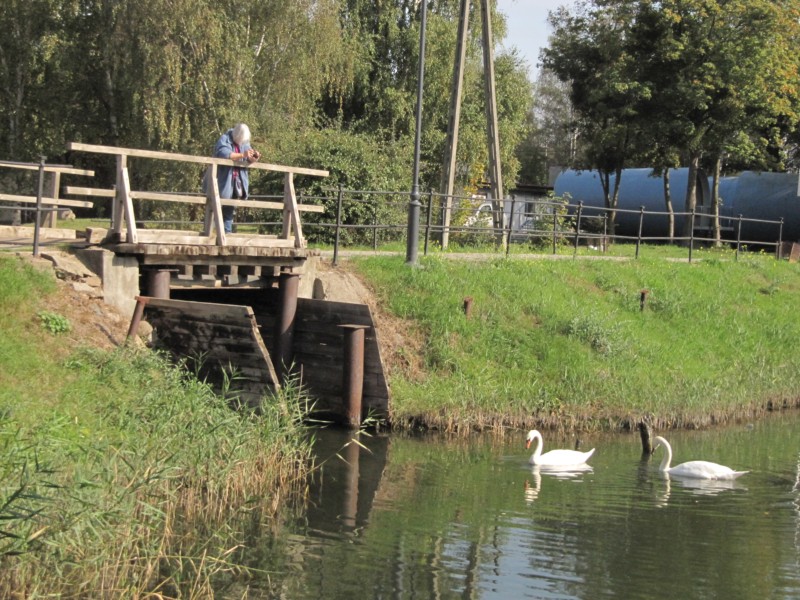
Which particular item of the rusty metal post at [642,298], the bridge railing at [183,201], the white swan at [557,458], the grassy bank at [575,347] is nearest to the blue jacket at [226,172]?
the bridge railing at [183,201]

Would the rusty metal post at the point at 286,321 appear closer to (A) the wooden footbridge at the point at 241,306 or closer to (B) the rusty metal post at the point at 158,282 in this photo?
(A) the wooden footbridge at the point at 241,306

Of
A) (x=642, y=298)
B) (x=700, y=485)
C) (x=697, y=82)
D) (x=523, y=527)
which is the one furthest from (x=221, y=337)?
(x=697, y=82)

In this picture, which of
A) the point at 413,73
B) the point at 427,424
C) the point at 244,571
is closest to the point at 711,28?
the point at 413,73

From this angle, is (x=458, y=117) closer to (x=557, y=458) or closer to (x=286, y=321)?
(x=286, y=321)

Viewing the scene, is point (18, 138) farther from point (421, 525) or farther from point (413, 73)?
point (421, 525)

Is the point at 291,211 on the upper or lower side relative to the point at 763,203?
lower

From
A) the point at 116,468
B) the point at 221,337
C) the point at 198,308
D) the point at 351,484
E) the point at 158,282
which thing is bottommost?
the point at 351,484

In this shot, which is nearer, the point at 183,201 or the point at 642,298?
the point at 183,201

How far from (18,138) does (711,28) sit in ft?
67.7

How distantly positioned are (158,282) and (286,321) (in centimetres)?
248

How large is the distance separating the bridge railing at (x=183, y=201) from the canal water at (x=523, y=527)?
10.2ft

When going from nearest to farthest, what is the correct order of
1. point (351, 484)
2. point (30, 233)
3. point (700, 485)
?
point (351, 484) → point (700, 485) → point (30, 233)

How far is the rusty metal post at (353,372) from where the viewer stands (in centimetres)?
1592

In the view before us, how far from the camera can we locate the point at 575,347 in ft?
62.5
